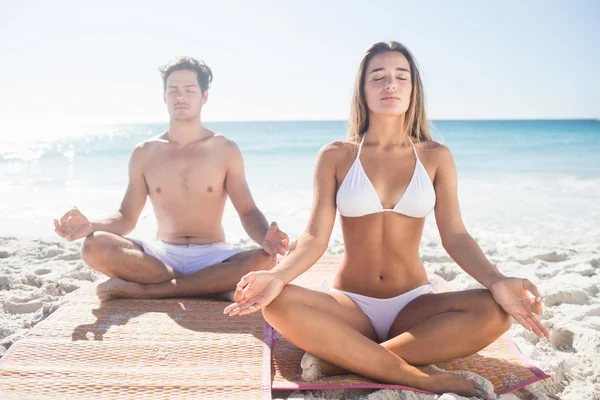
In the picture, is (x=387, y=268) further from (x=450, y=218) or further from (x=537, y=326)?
(x=537, y=326)

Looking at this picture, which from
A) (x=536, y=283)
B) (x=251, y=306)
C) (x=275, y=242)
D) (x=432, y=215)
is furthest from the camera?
(x=432, y=215)

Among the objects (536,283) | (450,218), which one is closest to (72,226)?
(450,218)

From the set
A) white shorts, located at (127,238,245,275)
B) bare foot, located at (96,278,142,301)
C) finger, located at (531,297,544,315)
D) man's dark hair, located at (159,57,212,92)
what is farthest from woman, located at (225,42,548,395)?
man's dark hair, located at (159,57,212,92)

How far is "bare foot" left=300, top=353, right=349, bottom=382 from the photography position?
8.64ft

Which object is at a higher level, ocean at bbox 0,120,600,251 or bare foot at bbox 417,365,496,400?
bare foot at bbox 417,365,496,400

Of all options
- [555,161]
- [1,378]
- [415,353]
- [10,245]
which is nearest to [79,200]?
[10,245]

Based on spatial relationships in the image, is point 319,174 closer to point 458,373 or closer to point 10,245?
point 458,373

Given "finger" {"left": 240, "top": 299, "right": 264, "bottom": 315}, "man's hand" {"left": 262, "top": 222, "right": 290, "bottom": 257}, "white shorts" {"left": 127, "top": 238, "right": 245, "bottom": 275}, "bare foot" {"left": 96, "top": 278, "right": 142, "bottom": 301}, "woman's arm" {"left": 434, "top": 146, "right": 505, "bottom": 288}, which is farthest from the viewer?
"white shorts" {"left": 127, "top": 238, "right": 245, "bottom": 275}

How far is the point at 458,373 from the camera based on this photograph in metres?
2.57

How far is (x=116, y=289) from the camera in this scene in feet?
12.2

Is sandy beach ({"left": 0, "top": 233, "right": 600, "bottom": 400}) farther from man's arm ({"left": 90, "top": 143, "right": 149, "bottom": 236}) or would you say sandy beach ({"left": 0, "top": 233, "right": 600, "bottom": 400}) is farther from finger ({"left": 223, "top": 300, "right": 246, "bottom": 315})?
man's arm ({"left": 90, "top": 143, "right": 149, "bottom": 236})

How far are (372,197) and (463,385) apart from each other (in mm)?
1017

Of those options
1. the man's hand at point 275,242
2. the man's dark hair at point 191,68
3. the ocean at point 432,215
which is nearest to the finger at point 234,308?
the man's hand at point 275,242

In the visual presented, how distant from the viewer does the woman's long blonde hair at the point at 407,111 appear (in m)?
3.07
